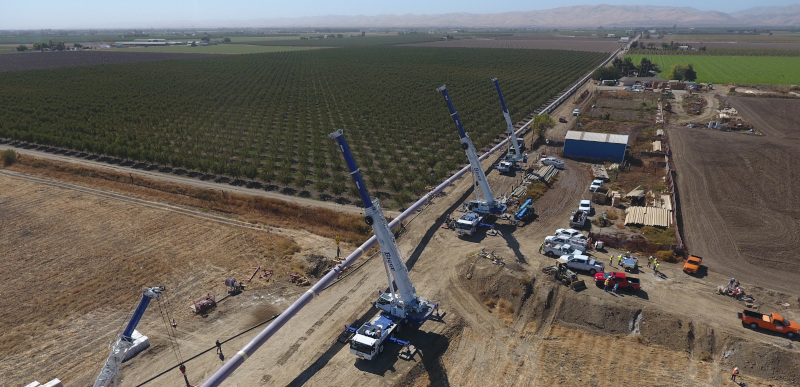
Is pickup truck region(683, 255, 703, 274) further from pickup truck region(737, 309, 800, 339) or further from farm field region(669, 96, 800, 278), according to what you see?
pickup truck region(737, 309, 800, 339)

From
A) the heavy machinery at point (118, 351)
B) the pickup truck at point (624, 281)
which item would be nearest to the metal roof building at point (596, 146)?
the pickup truck at point (624, 281)

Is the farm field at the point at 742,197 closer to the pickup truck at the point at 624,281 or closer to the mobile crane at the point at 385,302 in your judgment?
the pickup truck at the point at 624,281

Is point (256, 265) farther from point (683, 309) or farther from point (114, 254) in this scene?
point (683, 309)

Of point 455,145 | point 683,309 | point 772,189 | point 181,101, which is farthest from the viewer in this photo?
point 181,101

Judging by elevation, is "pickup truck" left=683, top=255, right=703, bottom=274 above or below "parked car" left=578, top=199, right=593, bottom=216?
below

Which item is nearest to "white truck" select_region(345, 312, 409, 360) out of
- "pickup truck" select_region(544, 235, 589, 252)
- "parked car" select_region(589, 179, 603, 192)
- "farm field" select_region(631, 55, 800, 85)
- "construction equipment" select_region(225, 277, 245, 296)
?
"construction equipment" select_region(225, 277, 245, 296)

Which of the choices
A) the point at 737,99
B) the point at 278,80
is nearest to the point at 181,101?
the point at 278,80
